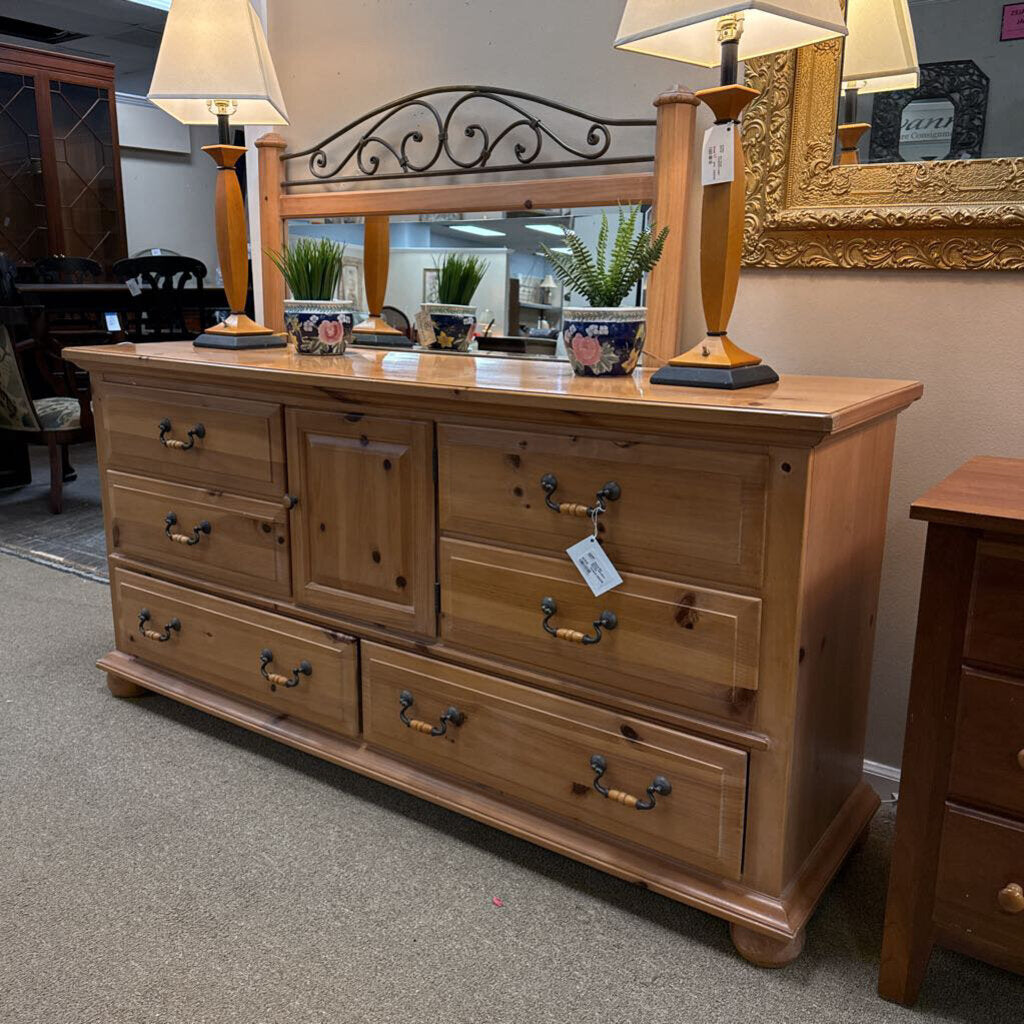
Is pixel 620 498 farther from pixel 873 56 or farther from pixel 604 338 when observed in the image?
pixel 873 56

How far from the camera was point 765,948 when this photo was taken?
122cm

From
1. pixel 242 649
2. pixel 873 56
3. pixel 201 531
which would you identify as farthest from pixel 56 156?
pixel 873 56

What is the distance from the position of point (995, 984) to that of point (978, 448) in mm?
782

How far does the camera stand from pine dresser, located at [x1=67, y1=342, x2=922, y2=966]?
114 centimetres

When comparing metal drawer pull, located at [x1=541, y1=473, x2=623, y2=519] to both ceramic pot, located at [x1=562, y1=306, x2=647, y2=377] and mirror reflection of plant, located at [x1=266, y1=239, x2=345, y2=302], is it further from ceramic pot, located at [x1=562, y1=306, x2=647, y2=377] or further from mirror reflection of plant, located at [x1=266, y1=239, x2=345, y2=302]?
mirror reflection of plant, located at [x1=266, y1=239, x2=345, y2=302]

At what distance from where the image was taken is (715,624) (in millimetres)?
1164

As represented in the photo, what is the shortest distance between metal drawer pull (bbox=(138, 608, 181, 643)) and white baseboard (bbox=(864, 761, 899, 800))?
137 centimetres

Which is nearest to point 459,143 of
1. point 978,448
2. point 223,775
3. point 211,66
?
point 211,66

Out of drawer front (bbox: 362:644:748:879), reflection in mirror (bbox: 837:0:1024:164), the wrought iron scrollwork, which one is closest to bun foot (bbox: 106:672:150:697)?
drawer front (bbox: 362:644:748:879)

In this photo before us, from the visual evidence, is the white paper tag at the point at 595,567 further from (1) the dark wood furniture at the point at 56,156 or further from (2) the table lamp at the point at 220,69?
(1) the dark wood furniture at the point at 56,156

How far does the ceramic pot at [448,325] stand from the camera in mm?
1846

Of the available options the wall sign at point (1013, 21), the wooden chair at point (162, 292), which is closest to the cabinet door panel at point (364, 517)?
the wall sign at point (1013, 21)

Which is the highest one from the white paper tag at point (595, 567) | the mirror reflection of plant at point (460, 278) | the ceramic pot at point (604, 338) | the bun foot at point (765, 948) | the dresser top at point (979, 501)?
the mirror reflection of plant at point (460, 278)

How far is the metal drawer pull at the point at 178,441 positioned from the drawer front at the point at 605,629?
23.3 inches
